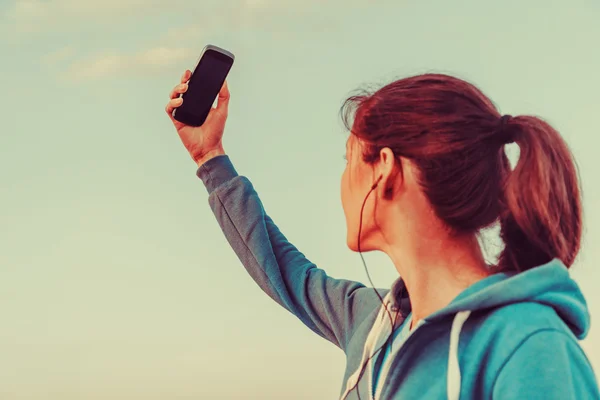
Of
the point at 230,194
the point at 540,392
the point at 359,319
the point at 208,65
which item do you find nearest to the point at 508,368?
the point at 540,392

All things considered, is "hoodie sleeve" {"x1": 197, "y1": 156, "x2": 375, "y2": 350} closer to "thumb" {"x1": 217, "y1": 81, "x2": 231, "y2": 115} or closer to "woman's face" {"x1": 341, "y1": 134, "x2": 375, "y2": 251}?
"thumb" {"x1": 217, "y1": 81, "x2": 231, "y2": 115}

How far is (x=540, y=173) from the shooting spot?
217cm

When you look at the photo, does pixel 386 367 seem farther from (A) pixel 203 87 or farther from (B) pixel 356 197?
(A) pixel 203 87

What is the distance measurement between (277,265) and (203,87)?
0.71 meters

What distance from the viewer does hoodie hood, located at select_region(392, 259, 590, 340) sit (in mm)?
2104

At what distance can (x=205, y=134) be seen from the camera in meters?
3.20

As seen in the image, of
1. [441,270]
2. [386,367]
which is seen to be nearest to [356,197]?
[441,270]

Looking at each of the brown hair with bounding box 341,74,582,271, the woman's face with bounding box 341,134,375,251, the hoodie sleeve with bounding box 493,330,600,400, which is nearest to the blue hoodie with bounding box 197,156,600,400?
the hoodie sleeve with bounding box 493,330,600,400

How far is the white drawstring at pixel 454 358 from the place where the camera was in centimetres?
213

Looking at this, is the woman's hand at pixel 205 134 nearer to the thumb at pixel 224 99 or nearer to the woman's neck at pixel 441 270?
the thumb at pixel 224 99

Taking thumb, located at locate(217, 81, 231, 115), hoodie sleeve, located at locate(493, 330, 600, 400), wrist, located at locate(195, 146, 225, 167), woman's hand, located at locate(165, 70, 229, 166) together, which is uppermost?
thumb, located at locate(217, 81, 231, 115)

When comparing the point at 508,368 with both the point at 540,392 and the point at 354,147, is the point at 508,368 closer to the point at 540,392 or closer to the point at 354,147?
the point at 540,392

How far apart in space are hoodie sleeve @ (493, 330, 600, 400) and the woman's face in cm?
60

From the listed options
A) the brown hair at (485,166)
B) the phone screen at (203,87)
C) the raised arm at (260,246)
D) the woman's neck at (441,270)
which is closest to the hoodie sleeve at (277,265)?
the raised arm at (260,246)
